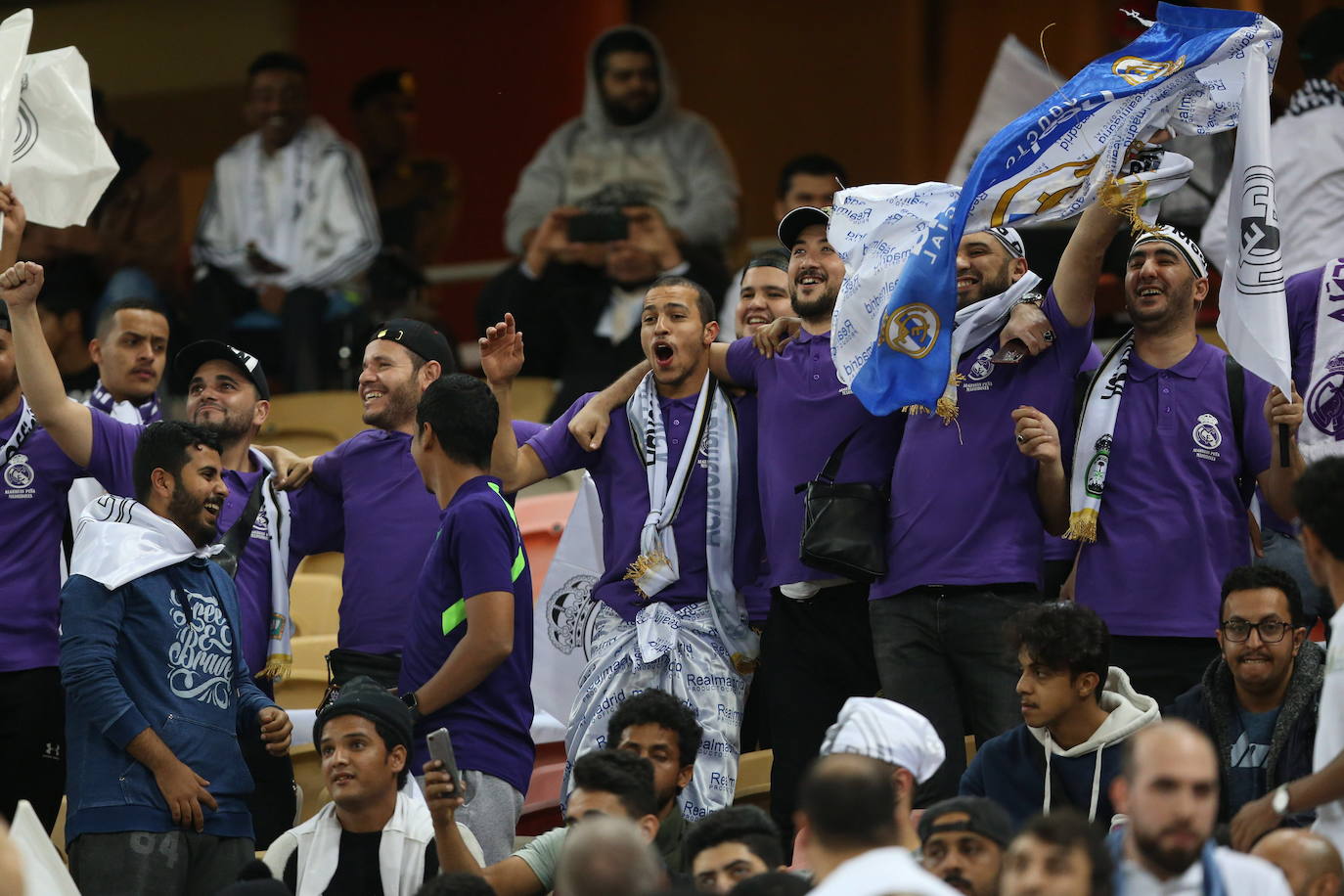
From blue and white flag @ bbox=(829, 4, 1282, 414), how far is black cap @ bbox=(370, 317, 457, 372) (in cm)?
160

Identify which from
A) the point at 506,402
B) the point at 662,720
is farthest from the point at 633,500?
the point at 662,720

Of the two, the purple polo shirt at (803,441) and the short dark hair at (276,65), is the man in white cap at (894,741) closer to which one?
the purple polo shirt at (803,441)

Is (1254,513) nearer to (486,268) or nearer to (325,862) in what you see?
(325,862)

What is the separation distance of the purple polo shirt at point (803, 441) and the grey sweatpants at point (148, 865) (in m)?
1.85

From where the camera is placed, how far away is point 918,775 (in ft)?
17.7

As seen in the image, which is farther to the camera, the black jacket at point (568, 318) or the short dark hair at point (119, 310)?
the black jacket at point (568, 318)

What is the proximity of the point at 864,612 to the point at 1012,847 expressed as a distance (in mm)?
2231

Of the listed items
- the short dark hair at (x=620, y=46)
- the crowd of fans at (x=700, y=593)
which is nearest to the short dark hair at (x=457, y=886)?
the crowd of fans at (x=700, y=593)

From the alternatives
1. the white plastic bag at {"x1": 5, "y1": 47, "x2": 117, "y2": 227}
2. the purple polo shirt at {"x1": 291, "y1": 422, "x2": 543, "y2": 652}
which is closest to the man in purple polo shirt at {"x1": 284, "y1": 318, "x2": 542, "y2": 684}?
the purple polo shirt at {"x1": 291, "y1": 422, "x2": 543, "y2": 652}

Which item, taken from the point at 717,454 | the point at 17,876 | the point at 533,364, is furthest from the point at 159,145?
the point at 17,876

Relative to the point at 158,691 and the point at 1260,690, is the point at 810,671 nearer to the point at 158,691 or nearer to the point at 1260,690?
the point at 1260,690

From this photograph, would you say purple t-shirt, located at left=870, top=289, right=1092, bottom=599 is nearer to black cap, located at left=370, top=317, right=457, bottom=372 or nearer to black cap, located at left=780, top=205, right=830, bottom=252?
black cap, located at left=780, top=205, right=830, bottom=252

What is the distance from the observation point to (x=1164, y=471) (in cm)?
647

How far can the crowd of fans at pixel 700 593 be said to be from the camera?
19.1 feet
